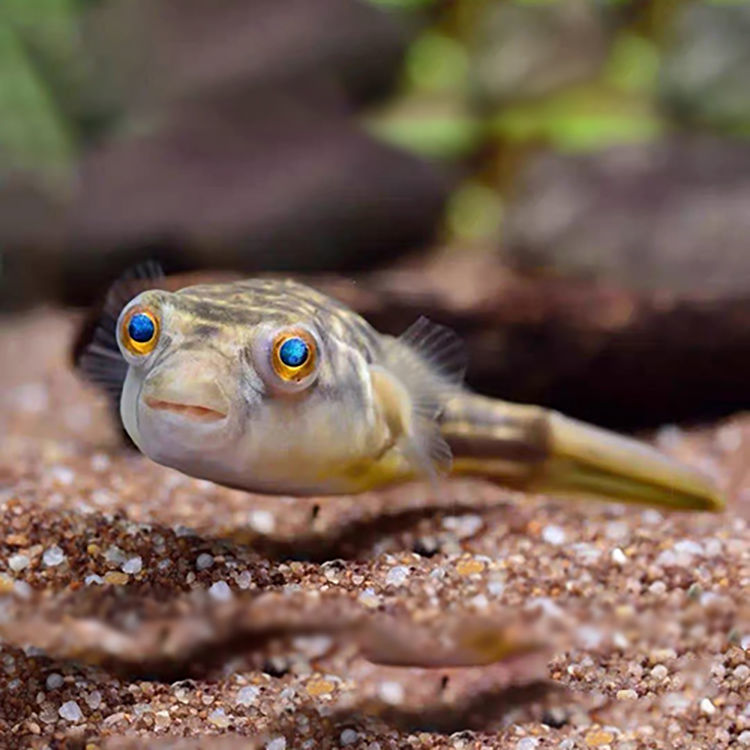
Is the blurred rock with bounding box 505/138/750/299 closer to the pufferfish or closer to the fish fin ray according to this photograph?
the pufferfish

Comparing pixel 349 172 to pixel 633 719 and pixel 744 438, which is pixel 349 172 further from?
pixel 633 719

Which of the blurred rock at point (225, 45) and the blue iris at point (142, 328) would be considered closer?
the blue iris at point (142, 328)

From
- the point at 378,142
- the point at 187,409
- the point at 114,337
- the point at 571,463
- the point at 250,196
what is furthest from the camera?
the point at 378,142

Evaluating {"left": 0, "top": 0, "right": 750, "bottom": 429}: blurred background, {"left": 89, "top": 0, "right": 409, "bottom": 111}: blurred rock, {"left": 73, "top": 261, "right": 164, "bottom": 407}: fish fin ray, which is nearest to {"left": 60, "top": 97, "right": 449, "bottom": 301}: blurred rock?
{"left": 0, "top": 0, "right": 750, "bottom": 429}: blurred background

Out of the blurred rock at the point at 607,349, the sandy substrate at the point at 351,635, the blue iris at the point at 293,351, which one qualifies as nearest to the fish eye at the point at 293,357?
the blue iris at the point at 293,351

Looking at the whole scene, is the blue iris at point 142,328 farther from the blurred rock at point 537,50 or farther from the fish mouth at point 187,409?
the blurred rock at point 537,50

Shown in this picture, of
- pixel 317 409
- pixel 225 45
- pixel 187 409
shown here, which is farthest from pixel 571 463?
pixel 225 45

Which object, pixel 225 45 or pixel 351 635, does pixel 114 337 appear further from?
pixel 225 45
